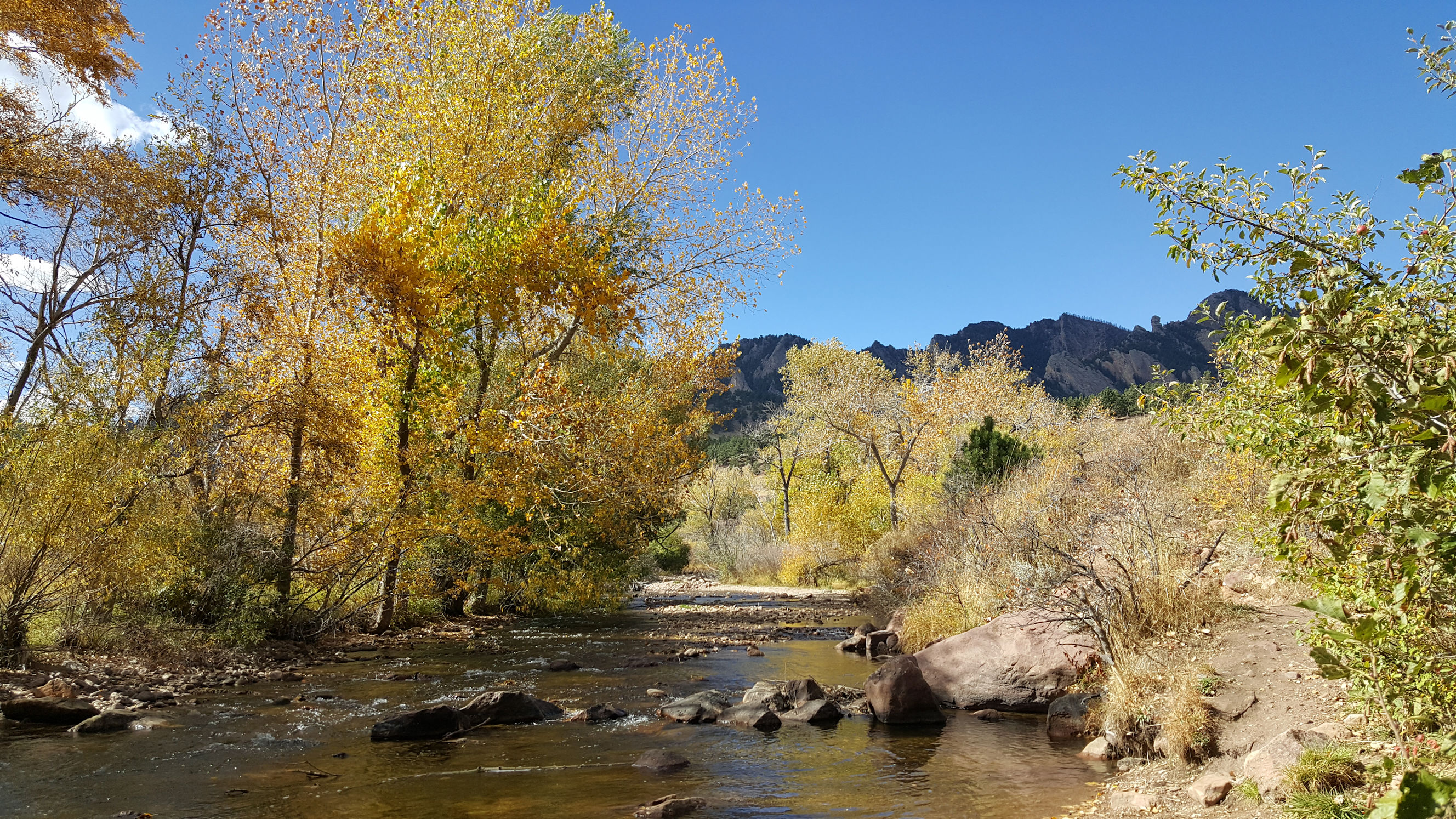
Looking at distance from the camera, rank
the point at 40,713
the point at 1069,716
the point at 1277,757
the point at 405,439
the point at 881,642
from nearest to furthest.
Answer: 1. the point at 1277,757
2. the point at 40,713
3. the point at 1069,716
4. the point at 405,439
5. the point at 881,642

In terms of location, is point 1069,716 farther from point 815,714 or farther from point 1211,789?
point 1211,789

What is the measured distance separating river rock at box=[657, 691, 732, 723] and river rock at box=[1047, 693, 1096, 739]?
3919 millimetres

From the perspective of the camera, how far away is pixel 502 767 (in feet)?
25.5

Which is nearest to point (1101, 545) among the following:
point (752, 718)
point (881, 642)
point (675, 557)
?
point (752, 718)

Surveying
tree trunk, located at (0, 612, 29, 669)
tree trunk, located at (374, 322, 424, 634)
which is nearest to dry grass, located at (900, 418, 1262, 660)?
tree trunk, located at (374, 322, 424, 634)

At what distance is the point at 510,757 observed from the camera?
8102 mm

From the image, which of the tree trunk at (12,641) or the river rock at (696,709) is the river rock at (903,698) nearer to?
the river rock at (696,709)

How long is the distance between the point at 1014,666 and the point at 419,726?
24.1 ft

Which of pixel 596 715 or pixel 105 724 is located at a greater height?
pixel 105 724

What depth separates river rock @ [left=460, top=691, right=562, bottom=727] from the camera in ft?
31.2

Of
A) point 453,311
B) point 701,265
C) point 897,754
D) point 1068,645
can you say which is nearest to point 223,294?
point 453,311

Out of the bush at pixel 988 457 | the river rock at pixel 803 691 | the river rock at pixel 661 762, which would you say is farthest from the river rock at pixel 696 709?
the bush at pixel 988 457

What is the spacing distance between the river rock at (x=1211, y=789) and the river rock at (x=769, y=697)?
5.07 metres

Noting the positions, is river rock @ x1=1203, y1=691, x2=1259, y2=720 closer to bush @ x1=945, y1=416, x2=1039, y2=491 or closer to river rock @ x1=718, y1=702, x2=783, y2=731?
river rock @ x1=718, y1=702, x2=783, y2=731
